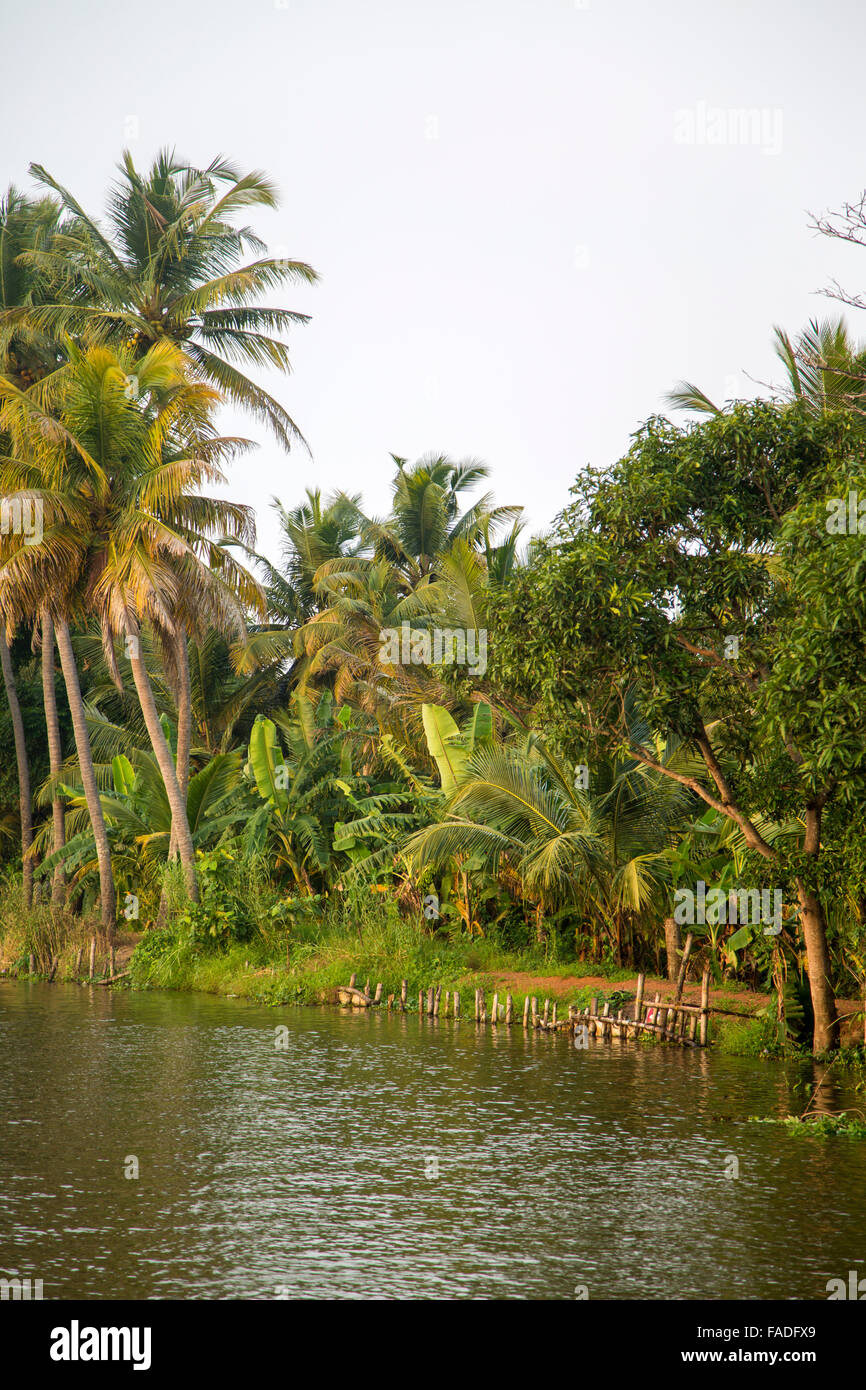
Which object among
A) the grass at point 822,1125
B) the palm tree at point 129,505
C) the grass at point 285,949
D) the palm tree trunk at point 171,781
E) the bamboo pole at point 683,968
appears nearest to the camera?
the grass at point 822,1125

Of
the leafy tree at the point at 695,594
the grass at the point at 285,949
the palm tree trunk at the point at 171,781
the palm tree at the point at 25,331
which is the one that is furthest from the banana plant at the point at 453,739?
the palm tree at the point at 25,331

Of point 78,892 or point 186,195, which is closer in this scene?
point 186,195

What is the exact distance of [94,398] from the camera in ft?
79.5

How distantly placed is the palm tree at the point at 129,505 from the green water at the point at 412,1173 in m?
9.34

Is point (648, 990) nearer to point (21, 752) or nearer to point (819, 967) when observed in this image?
point (819, 967)

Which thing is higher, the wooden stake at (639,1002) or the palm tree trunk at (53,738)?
the palm tree trunk at (53,738)

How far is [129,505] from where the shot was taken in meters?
24.7

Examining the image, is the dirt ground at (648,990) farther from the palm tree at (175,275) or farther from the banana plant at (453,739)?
the palm tree at (175,275)

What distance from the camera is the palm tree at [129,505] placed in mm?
23812

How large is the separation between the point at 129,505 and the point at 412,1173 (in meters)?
17.1

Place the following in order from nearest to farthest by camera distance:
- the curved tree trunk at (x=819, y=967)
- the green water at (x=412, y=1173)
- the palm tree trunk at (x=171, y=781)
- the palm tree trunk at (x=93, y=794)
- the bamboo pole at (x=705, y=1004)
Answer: the green water at (x=412, y=1173), the curved tree trunk at (x=819, y=967), the bamboo pole at (x=705, y=1004), the palm tree trunk at (x=171, y=781), the palm tree trunk at (x=93, y=794)

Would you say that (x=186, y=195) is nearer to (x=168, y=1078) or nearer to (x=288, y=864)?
(x=288, y=864)
